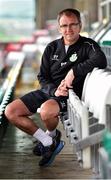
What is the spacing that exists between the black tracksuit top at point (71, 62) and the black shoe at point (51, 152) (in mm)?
431

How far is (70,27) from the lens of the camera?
4.53 m

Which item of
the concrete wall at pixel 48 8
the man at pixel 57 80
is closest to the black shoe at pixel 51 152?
the man at pixel 57 80

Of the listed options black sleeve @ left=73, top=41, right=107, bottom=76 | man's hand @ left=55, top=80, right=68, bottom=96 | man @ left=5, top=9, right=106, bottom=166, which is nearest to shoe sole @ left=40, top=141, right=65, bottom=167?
man @ left=5, top=9, right=106, bottom=166

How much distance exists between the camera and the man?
437cm

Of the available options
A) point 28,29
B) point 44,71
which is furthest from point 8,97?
point 28,29

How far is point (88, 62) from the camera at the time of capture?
4371 millimetres

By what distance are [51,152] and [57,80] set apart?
64cm

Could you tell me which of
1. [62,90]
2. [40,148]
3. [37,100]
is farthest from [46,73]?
[40,148]

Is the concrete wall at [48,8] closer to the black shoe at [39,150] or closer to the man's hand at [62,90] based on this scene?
the black shoe at [39,150]

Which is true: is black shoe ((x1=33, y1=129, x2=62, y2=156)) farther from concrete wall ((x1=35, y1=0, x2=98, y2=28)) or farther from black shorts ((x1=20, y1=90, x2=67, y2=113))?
concrete wall ((x1=35, y1=0, x2=98, y2=28))

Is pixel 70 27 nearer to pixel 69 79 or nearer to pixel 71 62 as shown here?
pixel 71 62

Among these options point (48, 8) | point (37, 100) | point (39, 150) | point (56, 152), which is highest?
point (37, 100)

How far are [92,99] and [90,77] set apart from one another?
21.7 inches

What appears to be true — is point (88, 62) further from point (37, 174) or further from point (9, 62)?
point (9, 62)
